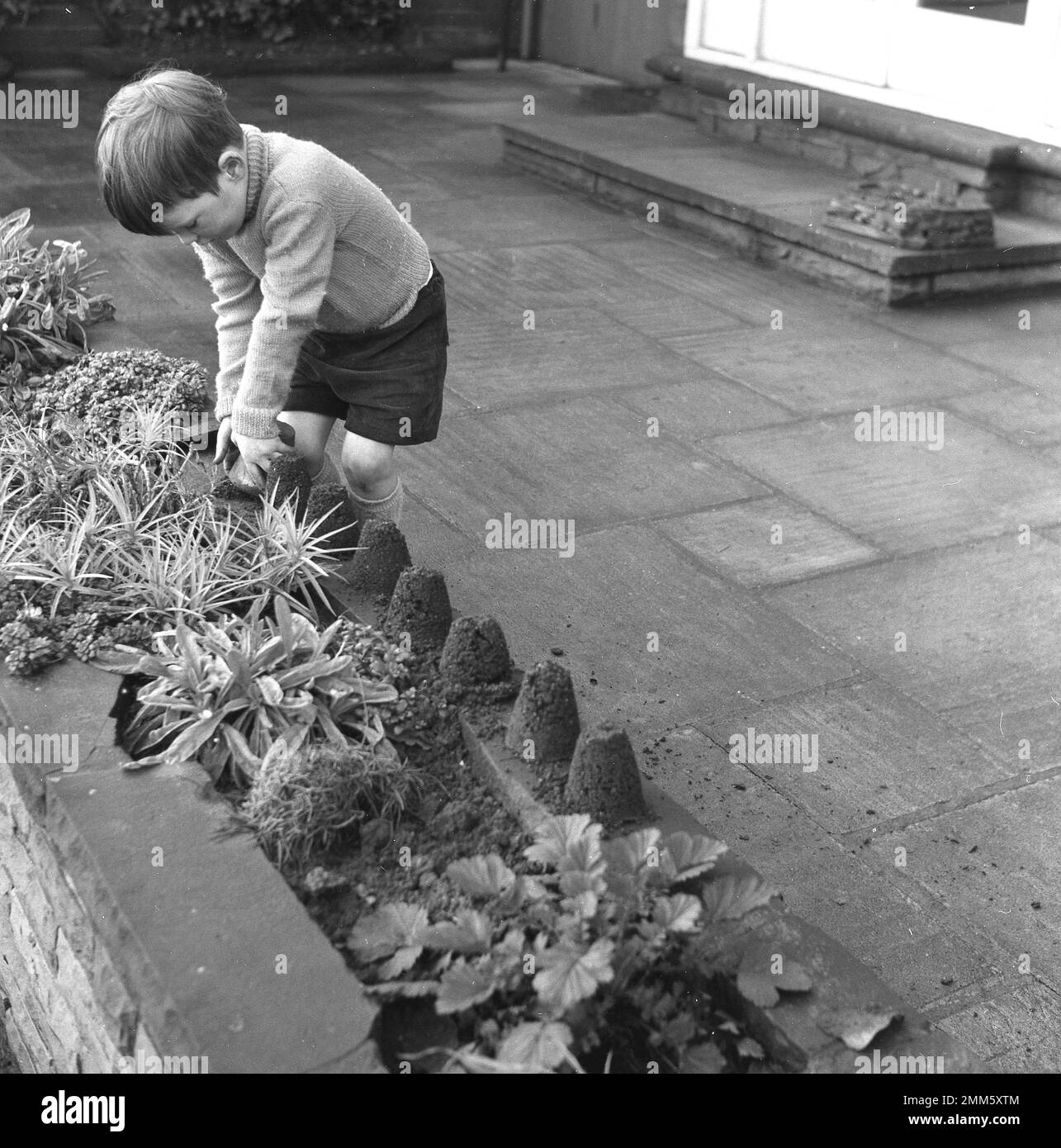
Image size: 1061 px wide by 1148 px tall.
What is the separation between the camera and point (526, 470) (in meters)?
4.66

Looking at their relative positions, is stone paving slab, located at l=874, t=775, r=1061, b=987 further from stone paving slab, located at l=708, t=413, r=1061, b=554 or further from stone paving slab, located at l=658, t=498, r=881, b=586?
stone paving slab, located at l=708, t=413, r=1061, b=554

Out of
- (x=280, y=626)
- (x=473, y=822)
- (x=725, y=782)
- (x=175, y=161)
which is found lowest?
(x=725, y=782)

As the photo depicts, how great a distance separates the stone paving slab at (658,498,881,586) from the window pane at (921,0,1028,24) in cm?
436

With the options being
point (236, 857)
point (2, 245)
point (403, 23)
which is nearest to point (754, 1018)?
point (236, 857)

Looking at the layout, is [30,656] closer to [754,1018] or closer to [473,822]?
[473,822]

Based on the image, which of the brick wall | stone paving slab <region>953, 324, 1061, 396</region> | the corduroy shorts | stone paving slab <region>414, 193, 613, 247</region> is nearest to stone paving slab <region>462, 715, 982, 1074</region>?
the brick wall

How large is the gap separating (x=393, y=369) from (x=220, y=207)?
0.65m

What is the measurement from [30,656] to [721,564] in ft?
7.06

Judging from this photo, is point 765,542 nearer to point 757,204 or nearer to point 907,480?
point 907,480

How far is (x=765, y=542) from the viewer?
14.0 feet

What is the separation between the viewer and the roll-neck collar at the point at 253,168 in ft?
9.79

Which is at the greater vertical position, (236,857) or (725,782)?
(236,857)

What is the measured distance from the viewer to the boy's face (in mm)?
2879

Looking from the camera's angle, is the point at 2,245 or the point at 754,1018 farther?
the point at 2,245
